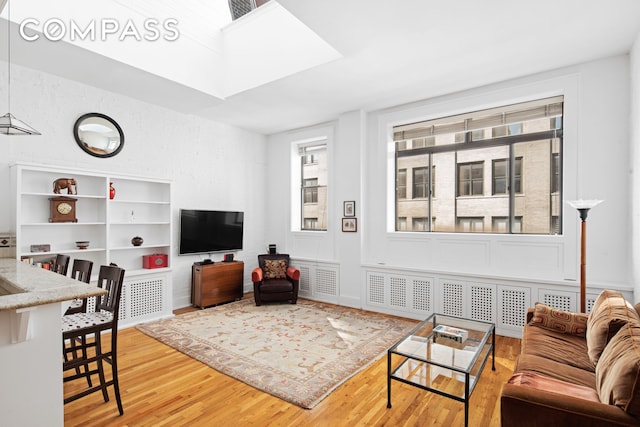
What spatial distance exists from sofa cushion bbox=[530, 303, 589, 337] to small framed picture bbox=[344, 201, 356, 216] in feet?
9.30

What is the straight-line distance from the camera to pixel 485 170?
4797 mm

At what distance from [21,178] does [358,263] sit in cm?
432

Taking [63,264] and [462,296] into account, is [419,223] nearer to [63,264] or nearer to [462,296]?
[462,296]

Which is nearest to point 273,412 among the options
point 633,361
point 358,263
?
point 633,361

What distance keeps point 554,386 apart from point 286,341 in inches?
102

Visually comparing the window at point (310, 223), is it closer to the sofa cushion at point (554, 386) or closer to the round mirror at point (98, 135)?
the round mirror at point (98, 135)

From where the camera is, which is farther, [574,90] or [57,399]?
[574,90]

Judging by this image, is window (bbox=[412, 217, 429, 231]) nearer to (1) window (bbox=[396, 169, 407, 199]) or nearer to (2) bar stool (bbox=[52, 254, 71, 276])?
(1) window (bbox=[396, 169, 407, 199])

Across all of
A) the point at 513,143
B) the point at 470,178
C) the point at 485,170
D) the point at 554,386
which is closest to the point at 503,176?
the point at 485,170

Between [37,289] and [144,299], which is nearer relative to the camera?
[37,289]

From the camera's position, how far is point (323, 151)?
20.0 ft

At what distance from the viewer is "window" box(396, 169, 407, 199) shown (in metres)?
5.20

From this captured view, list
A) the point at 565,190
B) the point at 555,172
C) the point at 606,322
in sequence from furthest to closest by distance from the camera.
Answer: the point at 555,172
the point at 565,190
the point at 606,322

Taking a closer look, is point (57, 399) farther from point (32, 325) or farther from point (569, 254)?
point (569, 254)
